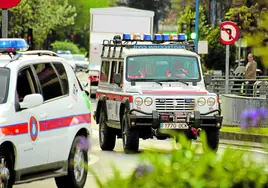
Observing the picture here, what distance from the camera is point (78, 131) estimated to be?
12242mm

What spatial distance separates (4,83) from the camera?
11.0 meters

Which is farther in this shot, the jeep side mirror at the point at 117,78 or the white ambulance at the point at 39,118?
the jeep side mirror at the point at 117,78

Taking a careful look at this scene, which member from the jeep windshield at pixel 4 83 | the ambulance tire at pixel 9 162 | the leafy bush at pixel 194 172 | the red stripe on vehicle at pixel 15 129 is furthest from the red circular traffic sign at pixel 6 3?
the leafy bush at pixel 194 172

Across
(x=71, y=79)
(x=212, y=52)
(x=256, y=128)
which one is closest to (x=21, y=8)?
(x=212, y=52)

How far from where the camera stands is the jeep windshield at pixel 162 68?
19.1 metres

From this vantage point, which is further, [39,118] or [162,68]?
[162,68]

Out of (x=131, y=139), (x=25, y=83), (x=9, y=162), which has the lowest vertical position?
(x=131, y=139)

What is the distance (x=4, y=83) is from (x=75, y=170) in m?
1.52

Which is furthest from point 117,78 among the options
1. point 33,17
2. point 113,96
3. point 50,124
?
point 33,17

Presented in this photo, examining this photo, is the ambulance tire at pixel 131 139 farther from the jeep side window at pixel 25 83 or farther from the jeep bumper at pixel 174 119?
the jeep side window at pixel 25 83

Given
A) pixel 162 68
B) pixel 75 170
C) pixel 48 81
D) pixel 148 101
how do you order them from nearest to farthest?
1. pixel 48 81
2. pixel 75 170
3. pixel 148 101
4. pixel 162 68

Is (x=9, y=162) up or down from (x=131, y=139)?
up

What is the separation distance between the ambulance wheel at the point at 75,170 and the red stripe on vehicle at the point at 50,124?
230mm

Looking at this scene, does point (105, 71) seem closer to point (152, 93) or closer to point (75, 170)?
point (152, 93)
